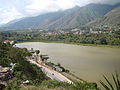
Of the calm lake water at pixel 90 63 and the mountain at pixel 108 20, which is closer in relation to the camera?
the calm lake water at pixel 90 63

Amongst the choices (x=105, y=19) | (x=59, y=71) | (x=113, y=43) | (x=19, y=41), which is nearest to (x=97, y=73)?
(x=59, y=71)

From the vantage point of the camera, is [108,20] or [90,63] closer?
[90,63]

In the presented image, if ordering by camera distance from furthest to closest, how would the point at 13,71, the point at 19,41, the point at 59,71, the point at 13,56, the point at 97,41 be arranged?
the point at 19,41, the point at 97,41, the point at 59,71, the point at 13,56, the point at 13,71

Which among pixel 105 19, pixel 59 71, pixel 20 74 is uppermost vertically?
pixel 105 19

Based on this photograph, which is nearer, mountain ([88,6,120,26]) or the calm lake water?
the calm lake water

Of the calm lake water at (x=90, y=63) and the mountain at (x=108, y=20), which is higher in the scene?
the mountain at (x=108, y=20)

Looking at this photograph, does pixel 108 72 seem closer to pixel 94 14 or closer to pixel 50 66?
pixel 50 66

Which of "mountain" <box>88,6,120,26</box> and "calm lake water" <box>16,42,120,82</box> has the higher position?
"mountain" <box>88,6,120,26</box>

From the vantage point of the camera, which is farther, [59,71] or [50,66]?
[50,66]

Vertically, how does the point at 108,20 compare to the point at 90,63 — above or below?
above

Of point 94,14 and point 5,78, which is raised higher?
point 94,14

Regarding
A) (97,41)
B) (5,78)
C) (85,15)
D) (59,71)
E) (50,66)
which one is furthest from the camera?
Result: (85,15)
